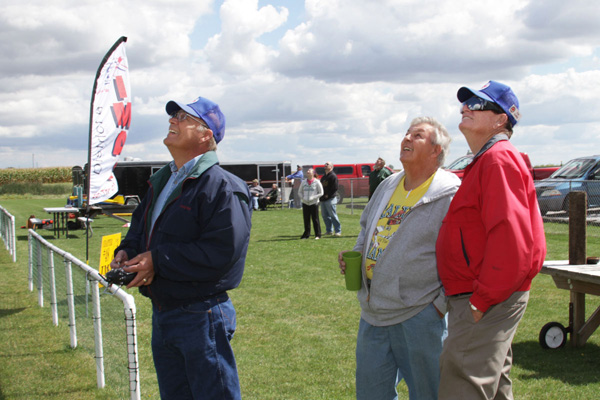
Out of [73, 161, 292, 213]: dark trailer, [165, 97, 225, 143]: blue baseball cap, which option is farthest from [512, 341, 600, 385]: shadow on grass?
[73, 161, 292, 213]: dark trailer

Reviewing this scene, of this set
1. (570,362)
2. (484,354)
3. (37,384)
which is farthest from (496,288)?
(37,384)

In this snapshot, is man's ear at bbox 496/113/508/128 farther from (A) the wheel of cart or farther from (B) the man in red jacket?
(A) the wheel of cart

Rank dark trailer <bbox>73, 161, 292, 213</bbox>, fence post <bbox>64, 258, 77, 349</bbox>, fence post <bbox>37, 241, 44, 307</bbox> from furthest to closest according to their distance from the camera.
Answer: dark trailer <bbox>73, 161, 292, 213</bbox> → fence post <bbox>37, 241, 44, 307</bbox> → fence post <bbox>64, 258, 77, 349</bbox>

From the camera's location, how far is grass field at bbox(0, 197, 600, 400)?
4.81m

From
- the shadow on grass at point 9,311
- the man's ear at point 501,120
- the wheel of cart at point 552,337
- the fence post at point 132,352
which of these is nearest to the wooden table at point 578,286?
the wheel of cart at point 552,337

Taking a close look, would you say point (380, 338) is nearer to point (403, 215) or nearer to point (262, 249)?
point (403, 215)

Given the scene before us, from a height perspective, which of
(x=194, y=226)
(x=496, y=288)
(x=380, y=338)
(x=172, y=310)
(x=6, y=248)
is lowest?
(x=6, y=248)

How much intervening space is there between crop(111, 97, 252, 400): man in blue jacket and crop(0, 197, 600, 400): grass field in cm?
182

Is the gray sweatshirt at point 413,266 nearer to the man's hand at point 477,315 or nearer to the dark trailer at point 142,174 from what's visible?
the man's hand at point 477,315

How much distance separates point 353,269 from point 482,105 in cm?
111

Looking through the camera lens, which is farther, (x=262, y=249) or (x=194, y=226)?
(x=262, y=249)

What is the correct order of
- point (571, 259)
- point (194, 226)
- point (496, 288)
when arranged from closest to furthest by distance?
point (496, 288)
point (194, 226)
point (571, 259)

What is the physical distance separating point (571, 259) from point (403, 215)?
3186mm

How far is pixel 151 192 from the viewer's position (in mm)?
3199
